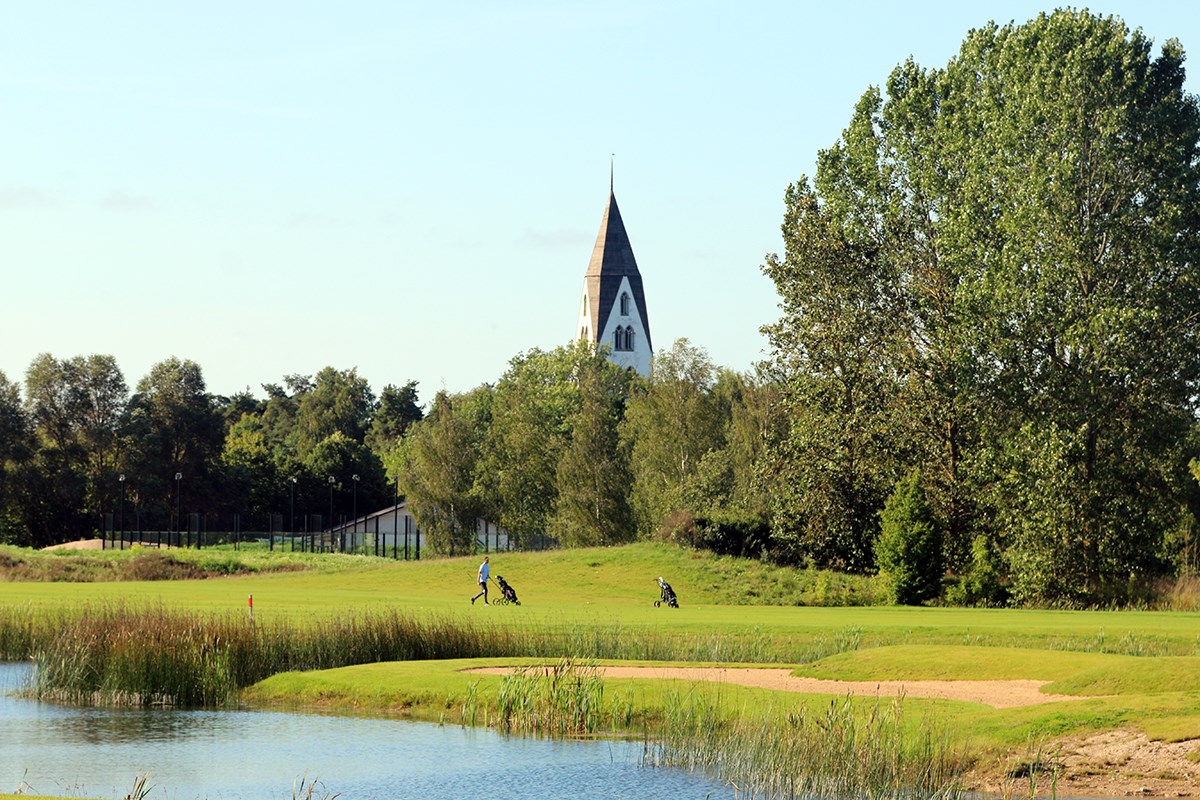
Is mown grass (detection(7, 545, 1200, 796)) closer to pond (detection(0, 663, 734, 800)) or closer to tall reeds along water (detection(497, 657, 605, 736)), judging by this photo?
tall reeds along water (detection(497, 657, 605, 736))

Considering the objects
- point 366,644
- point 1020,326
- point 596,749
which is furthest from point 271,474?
point 596,749

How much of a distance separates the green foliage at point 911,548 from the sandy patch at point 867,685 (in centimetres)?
2631

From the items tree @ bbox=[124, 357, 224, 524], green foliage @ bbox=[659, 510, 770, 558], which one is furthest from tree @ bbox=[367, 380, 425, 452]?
green foliage @ bbox=[659, 510, 770, 558]

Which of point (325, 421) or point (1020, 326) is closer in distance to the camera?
point (1020, 326)

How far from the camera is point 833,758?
2047cm

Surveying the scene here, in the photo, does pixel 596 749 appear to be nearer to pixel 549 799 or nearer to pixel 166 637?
pixel 549 799

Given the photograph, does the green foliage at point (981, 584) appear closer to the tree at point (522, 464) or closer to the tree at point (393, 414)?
the tree at point (522, 464)

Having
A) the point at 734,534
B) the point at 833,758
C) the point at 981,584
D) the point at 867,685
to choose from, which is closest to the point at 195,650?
the point at 867,685

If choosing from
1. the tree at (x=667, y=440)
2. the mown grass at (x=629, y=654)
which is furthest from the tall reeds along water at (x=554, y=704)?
the tree at (x=667, y=440)

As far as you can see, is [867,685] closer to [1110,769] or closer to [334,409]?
[1110,769]

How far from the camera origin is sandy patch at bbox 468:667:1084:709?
86.3 ft

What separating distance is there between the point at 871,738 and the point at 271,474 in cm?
11693

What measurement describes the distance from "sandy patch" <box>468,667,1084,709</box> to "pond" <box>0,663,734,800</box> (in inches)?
162

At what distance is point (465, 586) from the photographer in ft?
205
